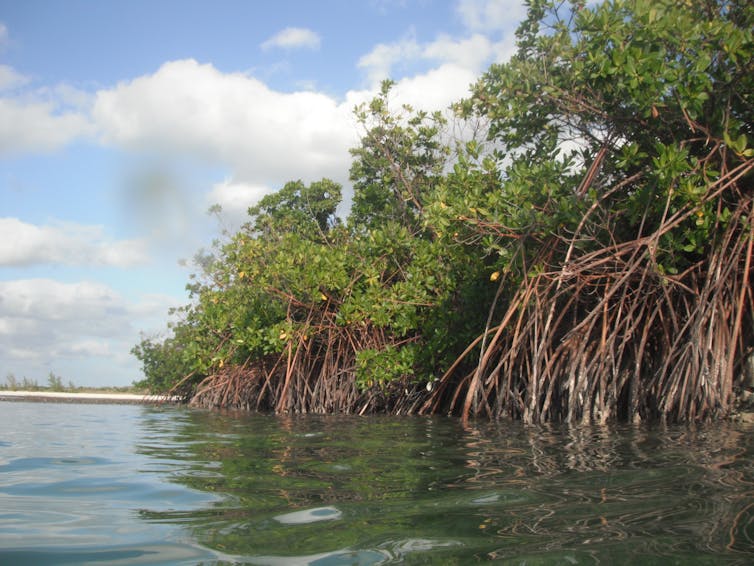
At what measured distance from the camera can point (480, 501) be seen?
210 centimetres

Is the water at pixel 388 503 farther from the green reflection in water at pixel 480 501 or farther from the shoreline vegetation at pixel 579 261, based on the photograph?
the shoreline vegetation at pixel 579 261

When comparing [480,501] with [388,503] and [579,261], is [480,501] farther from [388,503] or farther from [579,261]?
[579,261]

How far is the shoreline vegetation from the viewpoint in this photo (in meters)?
5.08

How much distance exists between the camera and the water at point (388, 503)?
1491 mm

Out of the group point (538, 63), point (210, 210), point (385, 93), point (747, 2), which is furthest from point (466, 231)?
point (210, 210)

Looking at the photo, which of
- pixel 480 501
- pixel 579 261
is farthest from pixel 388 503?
pixel 579 261

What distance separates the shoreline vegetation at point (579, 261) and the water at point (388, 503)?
1.63m

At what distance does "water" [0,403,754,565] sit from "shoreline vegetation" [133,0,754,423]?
163cm

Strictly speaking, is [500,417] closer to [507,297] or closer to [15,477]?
[507,297]

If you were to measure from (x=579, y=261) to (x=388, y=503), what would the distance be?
420cm

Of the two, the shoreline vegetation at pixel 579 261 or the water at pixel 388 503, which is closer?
the water at pixel 388 503

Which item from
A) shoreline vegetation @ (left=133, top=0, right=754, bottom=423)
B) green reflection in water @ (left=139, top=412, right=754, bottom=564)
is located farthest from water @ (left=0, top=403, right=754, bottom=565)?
shoreline vegetation @ (left=133, top=0, right=754, bottom=423)

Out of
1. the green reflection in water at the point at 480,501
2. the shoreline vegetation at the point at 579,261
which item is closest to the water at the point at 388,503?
the green reflection in water at the point at 480,501

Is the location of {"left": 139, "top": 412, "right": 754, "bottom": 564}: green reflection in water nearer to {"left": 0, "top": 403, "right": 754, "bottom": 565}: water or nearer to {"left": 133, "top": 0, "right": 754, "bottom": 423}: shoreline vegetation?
{"left": 0, "top": 403, "right": 754, "bottom": 565}: water
